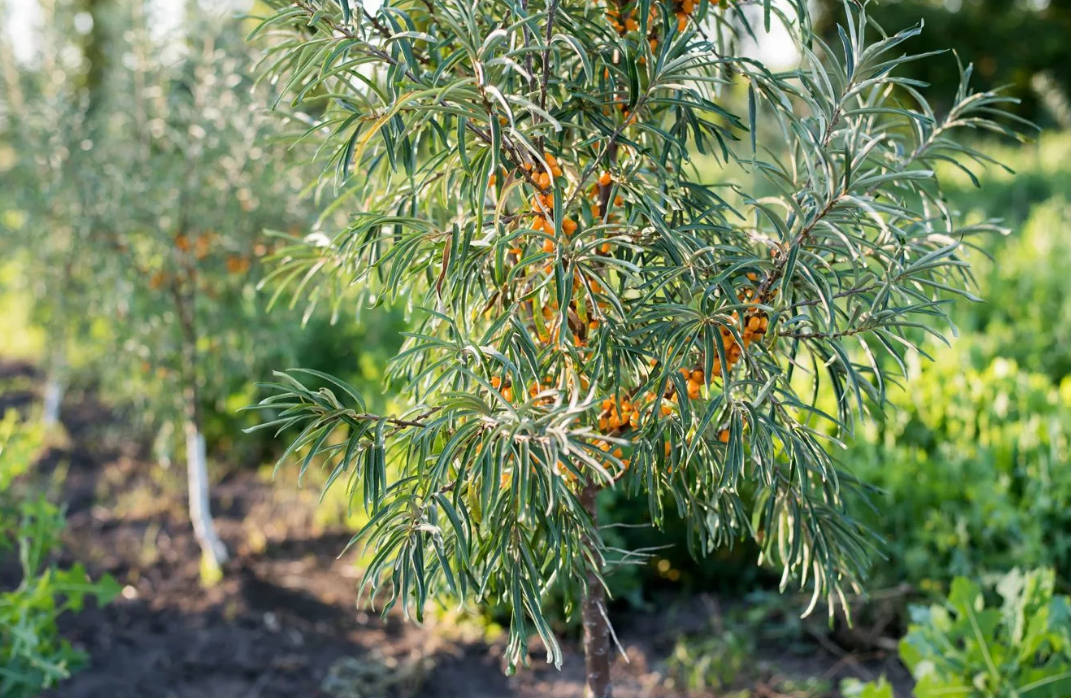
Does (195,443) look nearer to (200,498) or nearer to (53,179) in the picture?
(200,498)

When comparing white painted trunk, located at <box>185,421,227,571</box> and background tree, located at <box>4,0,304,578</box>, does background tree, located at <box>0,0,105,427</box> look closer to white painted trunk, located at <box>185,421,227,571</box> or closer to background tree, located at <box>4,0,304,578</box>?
background tree, located at <box>4,0,304,578</box>

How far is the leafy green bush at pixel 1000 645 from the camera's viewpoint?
2.35m

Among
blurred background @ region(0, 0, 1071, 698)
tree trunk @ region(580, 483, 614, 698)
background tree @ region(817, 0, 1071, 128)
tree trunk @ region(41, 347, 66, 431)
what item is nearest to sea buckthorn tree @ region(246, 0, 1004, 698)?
tree trunk @ region(580, 483, 614, 698)

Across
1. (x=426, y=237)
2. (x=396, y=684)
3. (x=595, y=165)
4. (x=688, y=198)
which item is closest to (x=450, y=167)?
(x=426, y=237)

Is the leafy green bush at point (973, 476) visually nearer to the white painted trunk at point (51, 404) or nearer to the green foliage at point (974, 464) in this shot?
the green foliage at point (974, 464)

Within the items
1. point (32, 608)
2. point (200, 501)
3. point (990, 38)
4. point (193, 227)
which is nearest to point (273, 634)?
point (200, 501)

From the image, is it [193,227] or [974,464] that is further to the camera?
[193,227]

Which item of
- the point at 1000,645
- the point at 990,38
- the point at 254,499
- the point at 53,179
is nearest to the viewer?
the point at 1000,645

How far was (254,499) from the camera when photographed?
4.88 m

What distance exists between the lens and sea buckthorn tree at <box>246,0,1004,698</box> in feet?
4.87

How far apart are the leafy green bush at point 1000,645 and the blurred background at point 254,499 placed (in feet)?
0.03

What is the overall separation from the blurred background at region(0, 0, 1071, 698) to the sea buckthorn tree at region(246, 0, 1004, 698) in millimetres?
631

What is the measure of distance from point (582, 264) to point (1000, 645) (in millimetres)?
1781

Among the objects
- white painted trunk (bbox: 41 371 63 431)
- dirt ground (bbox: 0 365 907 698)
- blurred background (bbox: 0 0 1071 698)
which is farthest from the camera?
white painted trunk (bbox: 41 371 63 431)
